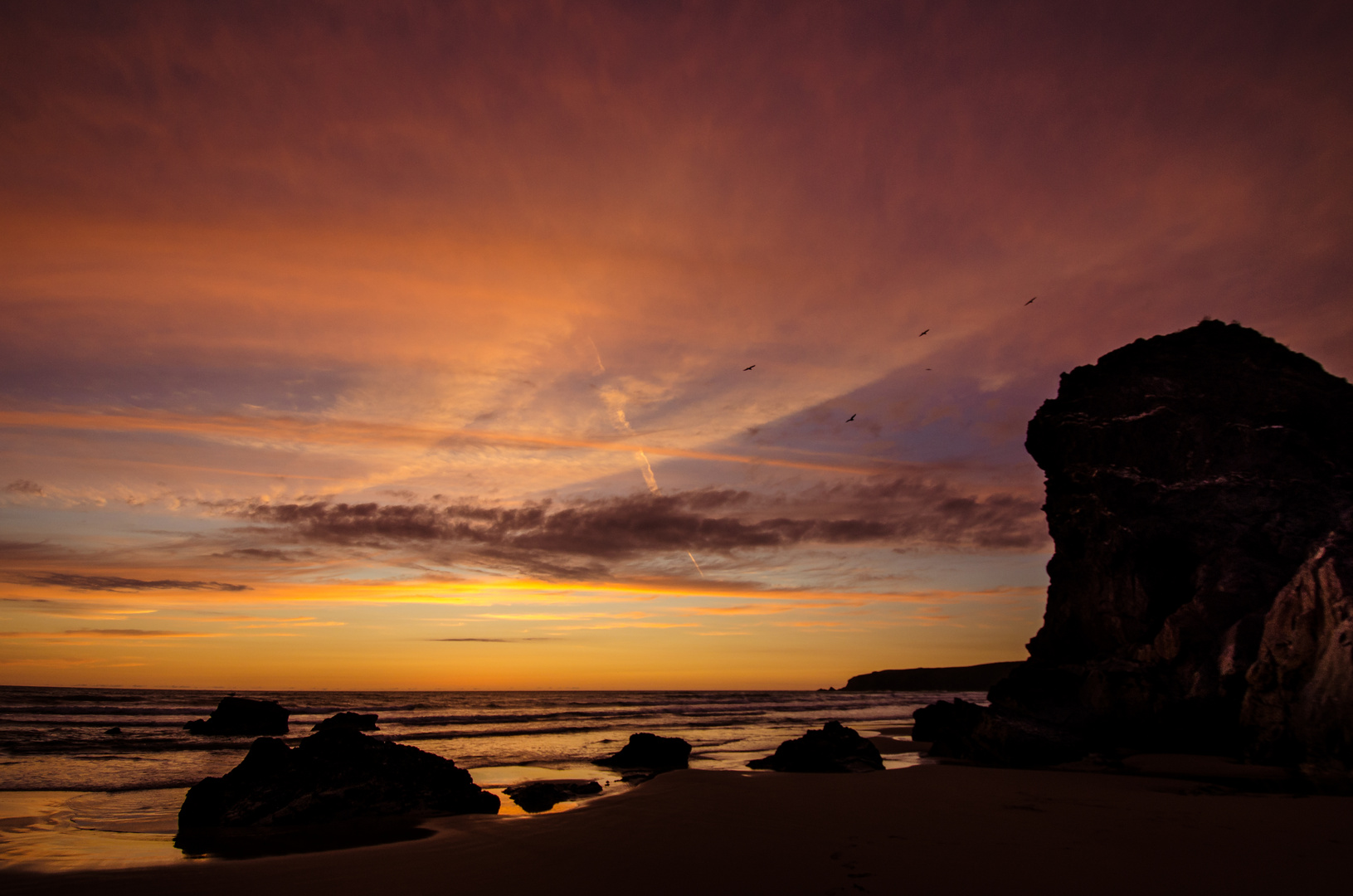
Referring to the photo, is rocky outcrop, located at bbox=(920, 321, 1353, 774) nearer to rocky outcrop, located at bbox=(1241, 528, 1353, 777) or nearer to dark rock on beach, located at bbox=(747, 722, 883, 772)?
rocky outcrop, located at bbox=(1241, 528, 1353, 777)

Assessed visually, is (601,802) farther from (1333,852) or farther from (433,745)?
(433,745)

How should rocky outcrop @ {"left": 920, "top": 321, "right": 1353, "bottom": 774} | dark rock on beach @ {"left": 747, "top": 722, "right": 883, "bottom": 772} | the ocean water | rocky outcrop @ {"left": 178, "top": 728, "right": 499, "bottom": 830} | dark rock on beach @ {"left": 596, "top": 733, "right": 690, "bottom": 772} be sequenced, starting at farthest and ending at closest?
dark rock on beach @ {"left": 596, "top": 733, "right": 690, "bottom": 772} < rocky outcrop @ {"left": 920, "top": 321, "right": 1353, "bottom": 774} < dark rock on beach @ {"left": 747, "top": 722, "right": 883, "bottom": 772} < rocky outcrop @ {"left": 178, "top": 728, "right": 499, "bottom": 830} < the ocean water

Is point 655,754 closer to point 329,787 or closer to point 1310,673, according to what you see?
point 329,787

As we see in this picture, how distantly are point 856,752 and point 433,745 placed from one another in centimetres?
2169

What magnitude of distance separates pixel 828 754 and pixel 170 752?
92.1 feet

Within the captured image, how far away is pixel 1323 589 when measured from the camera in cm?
1844

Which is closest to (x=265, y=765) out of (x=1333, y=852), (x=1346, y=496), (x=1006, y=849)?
(x=1006, y=849)

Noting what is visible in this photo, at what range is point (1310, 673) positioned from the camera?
1816 centimetres

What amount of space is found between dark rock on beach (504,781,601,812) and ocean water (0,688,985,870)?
312mm

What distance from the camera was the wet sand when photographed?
8.10 meters

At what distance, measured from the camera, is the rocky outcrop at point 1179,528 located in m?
22.6

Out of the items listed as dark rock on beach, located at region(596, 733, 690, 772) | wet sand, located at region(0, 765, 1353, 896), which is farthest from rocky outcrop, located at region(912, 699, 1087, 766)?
dark rock on beach, located at region(596, 733, 690, 772)

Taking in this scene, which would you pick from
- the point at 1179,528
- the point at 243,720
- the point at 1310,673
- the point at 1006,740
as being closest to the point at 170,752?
the point at 243,720

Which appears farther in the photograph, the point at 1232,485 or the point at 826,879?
the point at 1232,485
